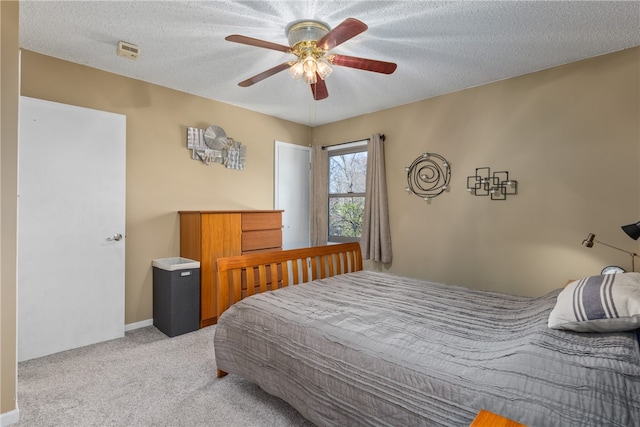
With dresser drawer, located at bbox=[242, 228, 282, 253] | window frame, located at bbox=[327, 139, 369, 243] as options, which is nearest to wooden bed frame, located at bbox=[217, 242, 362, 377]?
dresser drawer, located at bbox=[242, 228, 282, 253]

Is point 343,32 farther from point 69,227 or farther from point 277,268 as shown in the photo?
point 69,227

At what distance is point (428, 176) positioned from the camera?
368 cm

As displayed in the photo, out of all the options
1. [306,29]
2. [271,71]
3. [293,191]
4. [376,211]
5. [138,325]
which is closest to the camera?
[306,29]

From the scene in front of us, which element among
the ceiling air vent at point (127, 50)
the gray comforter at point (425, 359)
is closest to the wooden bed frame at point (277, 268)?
the gray comforter at point (425, 359)

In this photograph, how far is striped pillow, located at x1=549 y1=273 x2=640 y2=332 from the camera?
1.24 meters

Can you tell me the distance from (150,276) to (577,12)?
164 inches

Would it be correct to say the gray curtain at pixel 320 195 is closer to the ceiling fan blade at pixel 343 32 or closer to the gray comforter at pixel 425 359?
the gray comforter at pixel 425 359

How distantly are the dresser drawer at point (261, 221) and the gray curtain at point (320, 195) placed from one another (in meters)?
1.01

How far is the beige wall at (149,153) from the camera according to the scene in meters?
2.79

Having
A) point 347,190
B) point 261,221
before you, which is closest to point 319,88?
point 261,221

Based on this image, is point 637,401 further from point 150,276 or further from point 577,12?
point 150,276

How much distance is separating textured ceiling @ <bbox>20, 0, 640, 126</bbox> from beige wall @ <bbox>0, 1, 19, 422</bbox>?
0.41 m

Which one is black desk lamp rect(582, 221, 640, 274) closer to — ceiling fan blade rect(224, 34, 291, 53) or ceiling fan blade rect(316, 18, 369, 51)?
ceiling fan blade rect(316, 18, 369, 51)

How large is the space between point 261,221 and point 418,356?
264 centimetres
